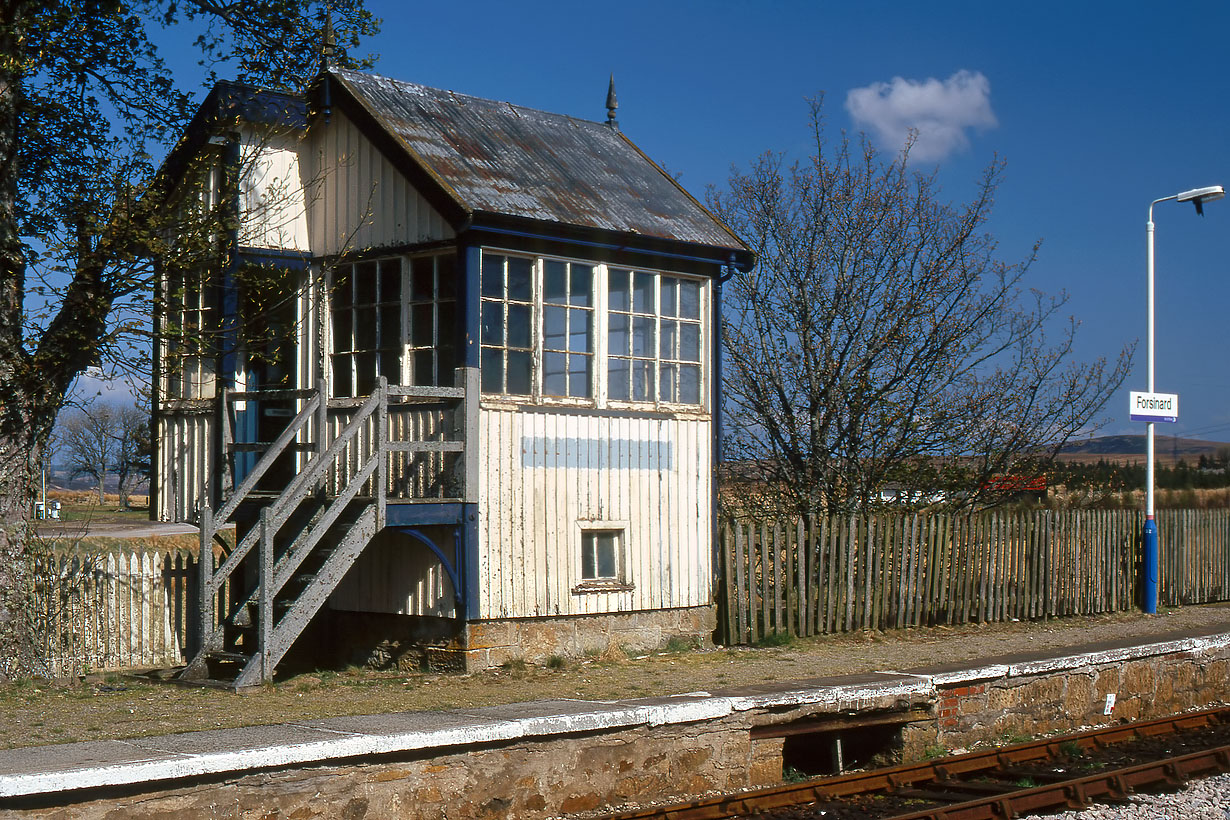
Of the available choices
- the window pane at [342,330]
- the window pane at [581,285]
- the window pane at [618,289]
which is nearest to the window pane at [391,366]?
the window pane at [342,330]

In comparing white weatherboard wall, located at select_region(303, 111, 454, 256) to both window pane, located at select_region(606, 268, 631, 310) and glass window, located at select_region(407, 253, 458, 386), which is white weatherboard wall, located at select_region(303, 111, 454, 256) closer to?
glass window, located at select_region(407, 253, 458, 386)

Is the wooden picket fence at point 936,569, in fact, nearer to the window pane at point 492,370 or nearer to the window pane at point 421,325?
the window pane at point 492,370

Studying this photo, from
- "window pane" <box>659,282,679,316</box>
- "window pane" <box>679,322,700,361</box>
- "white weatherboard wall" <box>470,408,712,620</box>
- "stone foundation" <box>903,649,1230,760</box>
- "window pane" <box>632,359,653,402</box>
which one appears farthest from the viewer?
"window pane" <box>679,322,700,361</box>

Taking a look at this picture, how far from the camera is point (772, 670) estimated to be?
11711 mm

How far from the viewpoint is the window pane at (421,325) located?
12.8m

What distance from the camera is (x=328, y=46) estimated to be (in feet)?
43.9

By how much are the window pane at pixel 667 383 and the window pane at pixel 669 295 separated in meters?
0.58

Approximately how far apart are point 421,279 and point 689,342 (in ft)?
10.1

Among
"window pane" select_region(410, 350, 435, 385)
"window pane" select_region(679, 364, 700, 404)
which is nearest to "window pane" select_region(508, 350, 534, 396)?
"window pane" select_region(410, 350, 435, 385)

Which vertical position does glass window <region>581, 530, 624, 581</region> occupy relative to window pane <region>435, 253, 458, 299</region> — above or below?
below

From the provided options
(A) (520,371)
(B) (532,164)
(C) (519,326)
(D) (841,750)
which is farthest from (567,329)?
(D) (841,750)

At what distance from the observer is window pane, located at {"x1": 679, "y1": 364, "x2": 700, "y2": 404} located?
14.1 meters

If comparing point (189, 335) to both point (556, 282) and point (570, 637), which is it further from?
point (570, 637)

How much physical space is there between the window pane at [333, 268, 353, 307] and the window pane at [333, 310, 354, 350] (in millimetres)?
96
